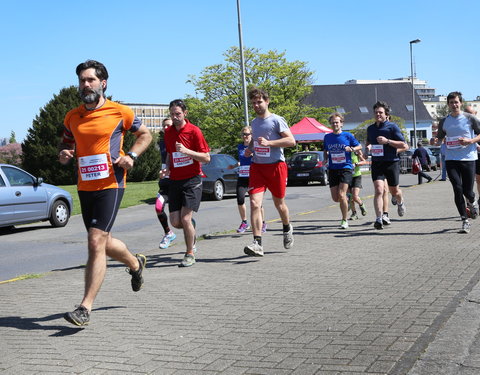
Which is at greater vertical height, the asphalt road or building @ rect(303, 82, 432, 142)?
building @ rect(303, 82, 432, 142)

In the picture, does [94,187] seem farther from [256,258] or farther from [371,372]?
[256,258]

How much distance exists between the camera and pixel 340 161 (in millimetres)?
11570

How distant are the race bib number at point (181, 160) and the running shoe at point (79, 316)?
3.27 m

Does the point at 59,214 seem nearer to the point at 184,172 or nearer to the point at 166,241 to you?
the point at 166,241

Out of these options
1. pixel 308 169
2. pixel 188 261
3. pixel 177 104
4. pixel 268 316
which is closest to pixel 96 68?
pixel 268 316

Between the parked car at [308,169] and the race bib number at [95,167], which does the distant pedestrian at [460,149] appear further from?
the parked car at [308,169]

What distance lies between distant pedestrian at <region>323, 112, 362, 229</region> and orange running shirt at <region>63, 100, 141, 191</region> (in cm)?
651

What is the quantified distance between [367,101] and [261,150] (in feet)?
305

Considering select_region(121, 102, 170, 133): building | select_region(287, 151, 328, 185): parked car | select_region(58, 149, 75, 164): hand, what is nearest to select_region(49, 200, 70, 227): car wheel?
select_region(58, 149, 75, 164): hand

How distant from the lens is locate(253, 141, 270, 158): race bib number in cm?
866

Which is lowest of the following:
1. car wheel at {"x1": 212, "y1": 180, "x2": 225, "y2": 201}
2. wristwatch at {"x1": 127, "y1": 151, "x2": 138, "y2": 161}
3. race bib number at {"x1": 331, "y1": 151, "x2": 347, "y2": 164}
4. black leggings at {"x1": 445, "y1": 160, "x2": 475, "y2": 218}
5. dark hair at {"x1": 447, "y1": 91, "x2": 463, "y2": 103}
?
car wheel at {"x1": 212, "y1": 180, "x2": 225, "y2": 201}

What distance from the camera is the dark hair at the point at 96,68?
18.0 feet

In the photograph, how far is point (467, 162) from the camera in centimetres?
1045

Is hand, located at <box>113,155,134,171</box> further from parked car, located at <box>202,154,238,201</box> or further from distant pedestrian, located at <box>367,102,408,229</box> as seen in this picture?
parked car, located at <box>202,154,238,201</box>
